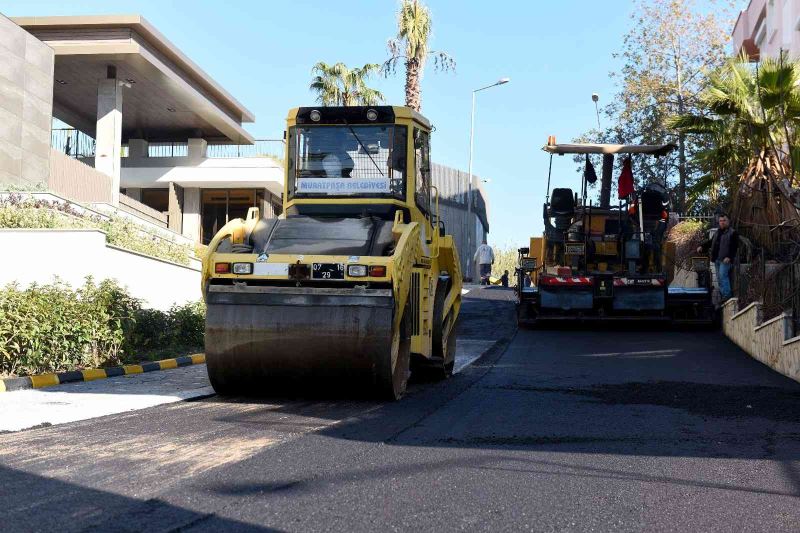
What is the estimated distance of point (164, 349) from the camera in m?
14.0

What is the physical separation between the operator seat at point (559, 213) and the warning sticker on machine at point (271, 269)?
11.4 m

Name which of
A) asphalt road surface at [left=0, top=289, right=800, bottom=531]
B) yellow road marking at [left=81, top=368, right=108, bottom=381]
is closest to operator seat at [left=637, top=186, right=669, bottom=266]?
asphalt road surface at [left=0, top=289, right=800, bottom=531]

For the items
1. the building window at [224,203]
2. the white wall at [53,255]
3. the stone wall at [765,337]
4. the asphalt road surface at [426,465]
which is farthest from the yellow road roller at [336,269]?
the building window at [224,203]

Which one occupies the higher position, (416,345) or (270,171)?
(270,171)

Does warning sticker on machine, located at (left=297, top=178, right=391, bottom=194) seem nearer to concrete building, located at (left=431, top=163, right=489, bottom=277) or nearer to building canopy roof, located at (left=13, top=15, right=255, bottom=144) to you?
building canopy roof, located at (left=13, top=15, right=255, bottom=144)

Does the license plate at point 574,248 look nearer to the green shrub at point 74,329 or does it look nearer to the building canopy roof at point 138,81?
the green shrub at point 74,329

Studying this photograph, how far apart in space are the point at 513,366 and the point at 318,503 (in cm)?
845

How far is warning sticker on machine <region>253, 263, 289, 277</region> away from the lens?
841cm

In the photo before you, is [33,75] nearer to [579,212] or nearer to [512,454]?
[579,212]

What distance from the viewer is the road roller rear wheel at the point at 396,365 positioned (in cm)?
834

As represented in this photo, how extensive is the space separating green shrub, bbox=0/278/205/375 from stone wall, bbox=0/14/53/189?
11.3m

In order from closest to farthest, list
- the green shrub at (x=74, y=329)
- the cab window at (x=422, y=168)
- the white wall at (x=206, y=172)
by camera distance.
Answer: the cab window at (x=422, y=168)
the green shrub at (x=74, y=329)
the white wall at (x=206, y=172)

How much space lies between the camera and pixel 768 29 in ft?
99.2

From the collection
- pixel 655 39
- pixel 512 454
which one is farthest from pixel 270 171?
pixel 512 454
